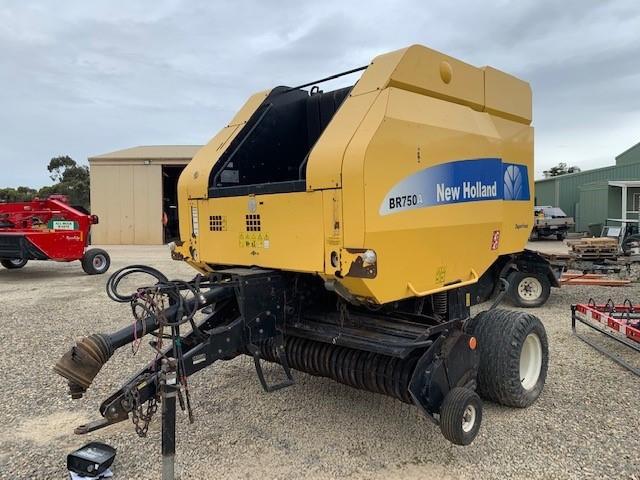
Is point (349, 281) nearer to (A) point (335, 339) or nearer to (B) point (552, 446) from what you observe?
(A) point (335, 339)

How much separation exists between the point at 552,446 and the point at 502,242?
1.56 metres

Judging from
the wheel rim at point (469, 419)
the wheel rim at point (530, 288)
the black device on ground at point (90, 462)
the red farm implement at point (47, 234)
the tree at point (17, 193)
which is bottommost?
the black device on ground at point (90, 462)

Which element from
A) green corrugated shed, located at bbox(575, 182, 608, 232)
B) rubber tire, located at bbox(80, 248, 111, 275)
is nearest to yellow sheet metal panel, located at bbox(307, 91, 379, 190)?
rubber tire, located at bbox(80, 248, 111, 275)

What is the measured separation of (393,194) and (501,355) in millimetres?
1597

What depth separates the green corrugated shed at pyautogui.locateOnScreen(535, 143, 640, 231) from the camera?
2233 centimetres

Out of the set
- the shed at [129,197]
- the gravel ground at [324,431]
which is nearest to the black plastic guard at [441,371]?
the gravel ground at [324,431]

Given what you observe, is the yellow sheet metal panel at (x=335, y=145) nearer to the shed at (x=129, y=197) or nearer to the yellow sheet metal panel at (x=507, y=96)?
the yellow sheet metal panel at (x=507, y=96)

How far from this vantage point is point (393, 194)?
3.11 m

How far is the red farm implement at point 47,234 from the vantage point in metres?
11.1

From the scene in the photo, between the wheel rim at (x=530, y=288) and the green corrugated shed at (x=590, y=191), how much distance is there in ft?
51.2

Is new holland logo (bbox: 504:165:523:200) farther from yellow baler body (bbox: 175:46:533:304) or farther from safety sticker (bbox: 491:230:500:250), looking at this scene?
safety sticker (bbox: 491:230:500:250)

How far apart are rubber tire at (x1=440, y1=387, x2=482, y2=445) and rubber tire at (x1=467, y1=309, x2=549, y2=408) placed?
26.1 inches

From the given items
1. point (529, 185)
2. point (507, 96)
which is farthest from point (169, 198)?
point (507, 96)

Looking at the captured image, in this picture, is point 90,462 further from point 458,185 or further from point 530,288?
point 530,288
